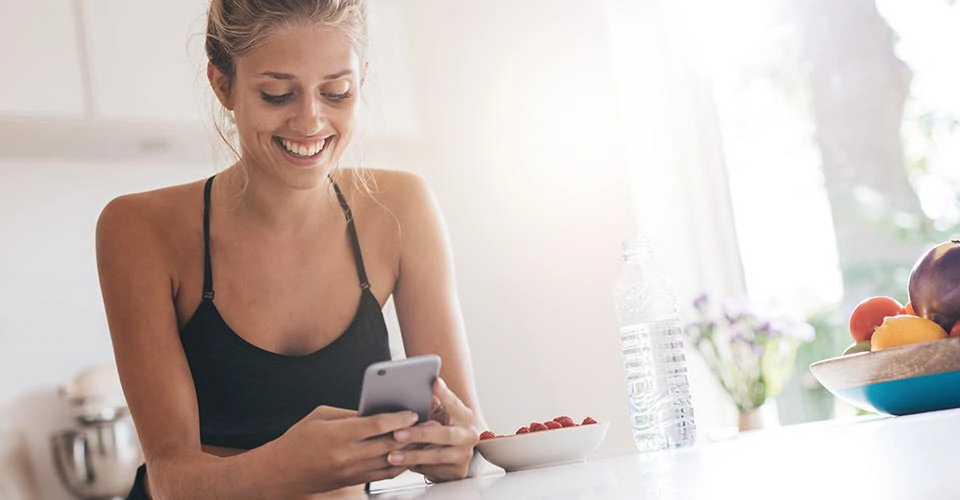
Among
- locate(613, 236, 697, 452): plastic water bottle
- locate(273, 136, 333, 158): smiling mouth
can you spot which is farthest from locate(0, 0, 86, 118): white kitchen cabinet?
locate(613, 236, 697, 452): plastic water bottle

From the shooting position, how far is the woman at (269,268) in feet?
4.84

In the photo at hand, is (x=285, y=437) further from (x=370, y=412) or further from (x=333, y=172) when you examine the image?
(x=333, y=172)

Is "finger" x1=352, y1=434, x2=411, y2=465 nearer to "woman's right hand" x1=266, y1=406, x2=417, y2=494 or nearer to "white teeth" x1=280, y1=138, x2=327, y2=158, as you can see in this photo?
"woman's right hand" x1=266, y1=406, x2=417, y2=494

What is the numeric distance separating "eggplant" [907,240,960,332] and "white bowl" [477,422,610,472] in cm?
36

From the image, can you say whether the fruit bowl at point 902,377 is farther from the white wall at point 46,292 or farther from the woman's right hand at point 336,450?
the white wall at point 46,292

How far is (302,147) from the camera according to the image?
1.56 m

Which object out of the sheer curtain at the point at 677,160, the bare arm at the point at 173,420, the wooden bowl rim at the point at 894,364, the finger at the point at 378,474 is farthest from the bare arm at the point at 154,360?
the sheer curtain at the point at 677,160

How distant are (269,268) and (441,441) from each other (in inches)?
28.2

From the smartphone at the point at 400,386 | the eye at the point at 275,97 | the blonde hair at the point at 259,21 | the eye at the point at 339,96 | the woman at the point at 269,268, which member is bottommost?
the smartphone at the point at 400,386

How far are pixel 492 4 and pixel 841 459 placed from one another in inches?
107

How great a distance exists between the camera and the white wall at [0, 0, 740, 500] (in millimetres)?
2805

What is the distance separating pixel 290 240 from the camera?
1.78m

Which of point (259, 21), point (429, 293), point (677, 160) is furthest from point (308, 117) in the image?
point (677, 160)

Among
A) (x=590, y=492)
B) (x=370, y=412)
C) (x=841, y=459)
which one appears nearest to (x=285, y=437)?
(x=370, y=412)
